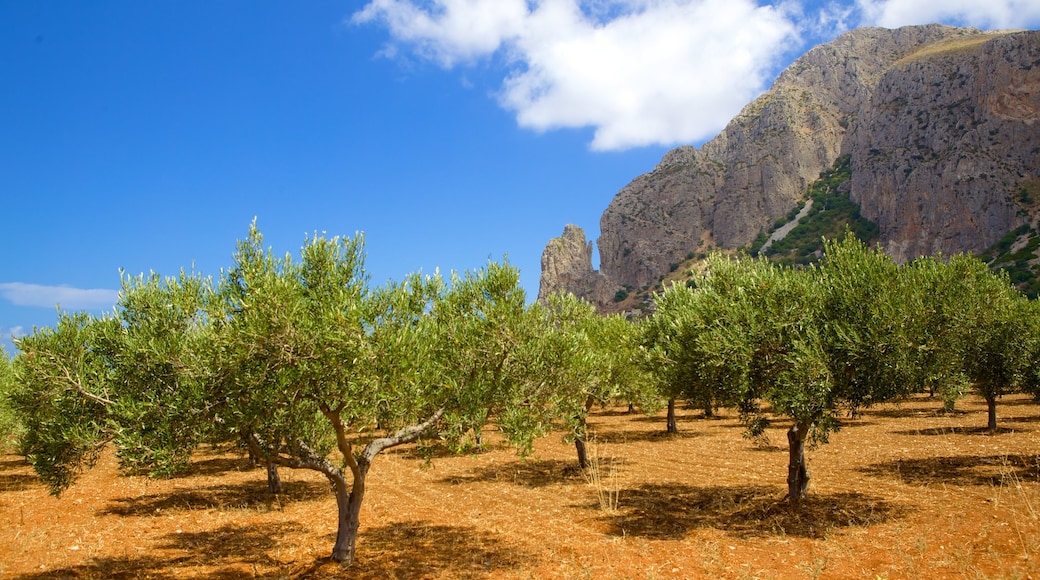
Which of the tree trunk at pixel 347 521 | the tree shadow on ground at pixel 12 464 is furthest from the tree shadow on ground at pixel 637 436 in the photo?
the tree shadow on ground at pixel 12 464

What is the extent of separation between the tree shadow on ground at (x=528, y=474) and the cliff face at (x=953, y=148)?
485ft

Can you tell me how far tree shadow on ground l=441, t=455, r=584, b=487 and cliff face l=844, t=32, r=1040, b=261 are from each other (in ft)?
485

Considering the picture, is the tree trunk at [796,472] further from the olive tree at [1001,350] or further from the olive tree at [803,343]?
the olive tree at [1001,350]

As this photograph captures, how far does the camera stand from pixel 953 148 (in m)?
164

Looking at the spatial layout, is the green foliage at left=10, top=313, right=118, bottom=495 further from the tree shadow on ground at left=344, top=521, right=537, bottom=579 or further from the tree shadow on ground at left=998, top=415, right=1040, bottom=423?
the tree shadow on ground at left=998, top=415, right=1040, bottom=423

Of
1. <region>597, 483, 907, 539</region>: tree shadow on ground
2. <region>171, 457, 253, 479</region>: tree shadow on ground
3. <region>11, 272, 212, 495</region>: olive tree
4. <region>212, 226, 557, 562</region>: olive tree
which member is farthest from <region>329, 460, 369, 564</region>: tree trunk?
<region>171, 457, 253, 479</region>: tree shadow on ground

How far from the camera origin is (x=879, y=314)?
1853cm

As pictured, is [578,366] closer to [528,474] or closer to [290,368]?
[290,368]

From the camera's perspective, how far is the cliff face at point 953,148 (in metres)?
149

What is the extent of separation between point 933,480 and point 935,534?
9879mm

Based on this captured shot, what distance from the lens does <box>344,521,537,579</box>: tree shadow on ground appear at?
1733 cm

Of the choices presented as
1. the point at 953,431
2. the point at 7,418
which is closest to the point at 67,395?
the point at 7,418

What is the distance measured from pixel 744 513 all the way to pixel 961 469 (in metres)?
14.4

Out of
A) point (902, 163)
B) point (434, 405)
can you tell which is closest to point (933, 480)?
point (434, 405)
